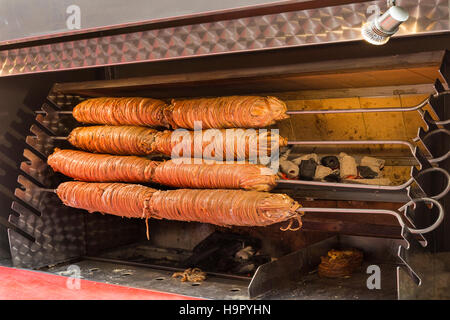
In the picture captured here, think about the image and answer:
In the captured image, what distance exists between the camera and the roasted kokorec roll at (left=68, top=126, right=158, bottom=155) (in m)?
3.41

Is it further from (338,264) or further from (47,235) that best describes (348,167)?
(47,235)

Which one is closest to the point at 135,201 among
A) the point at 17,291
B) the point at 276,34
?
the point at 17,291

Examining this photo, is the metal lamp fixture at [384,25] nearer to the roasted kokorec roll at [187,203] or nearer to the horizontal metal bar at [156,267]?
the roasted kokorec roll at [187,203]

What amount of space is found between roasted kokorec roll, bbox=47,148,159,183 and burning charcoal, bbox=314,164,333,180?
1075 millimetres

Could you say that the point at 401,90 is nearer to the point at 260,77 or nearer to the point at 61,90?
the point at 260,77

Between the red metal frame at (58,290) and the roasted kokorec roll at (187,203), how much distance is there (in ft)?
1.60

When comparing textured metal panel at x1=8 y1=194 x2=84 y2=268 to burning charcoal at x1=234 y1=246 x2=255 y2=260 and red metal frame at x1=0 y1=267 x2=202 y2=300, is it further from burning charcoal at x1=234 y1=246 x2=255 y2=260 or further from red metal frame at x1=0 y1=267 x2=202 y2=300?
burning charcoal at x1=234 y1=246 x2=255 y2=260

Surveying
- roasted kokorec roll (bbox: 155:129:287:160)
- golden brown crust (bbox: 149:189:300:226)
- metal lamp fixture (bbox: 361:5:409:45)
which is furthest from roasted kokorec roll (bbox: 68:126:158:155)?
metal lamp fixture (bbox: 361:5:409:45)

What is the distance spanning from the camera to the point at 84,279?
10.8 ft

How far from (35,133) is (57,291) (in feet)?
4.21

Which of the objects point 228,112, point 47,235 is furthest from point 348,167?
point 47,235

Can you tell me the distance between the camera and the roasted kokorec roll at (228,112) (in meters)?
2.91

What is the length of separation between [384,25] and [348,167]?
1420mm

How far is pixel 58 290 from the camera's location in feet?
9.91
